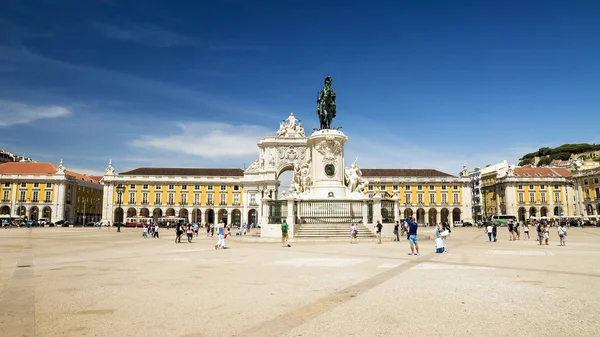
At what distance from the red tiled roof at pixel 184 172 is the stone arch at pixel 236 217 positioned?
8.08m

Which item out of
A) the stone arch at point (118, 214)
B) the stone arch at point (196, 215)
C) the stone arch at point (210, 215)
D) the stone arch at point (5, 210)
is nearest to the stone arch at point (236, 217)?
the stone arch at point (210, 215)

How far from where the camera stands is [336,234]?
2434 centimetres

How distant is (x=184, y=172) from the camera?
92.2 m

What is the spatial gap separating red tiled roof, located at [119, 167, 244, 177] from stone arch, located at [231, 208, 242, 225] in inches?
318

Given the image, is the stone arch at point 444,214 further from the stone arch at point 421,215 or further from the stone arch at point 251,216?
the stone arch at point 251,216

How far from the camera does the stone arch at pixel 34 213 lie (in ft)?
263

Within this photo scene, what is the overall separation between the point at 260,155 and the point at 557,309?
81.0 metres

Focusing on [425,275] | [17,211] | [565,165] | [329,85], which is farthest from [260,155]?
[425,275]

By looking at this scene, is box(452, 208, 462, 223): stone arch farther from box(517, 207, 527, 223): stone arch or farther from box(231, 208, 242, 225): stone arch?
box(231, 208, 242, 225): stone arch

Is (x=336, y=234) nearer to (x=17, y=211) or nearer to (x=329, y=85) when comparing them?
(x=329, y=85)

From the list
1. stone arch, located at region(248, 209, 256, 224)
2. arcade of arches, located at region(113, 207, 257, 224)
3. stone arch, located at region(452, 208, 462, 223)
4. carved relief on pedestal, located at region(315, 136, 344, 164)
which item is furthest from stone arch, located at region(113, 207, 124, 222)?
stone arch, located at region(452, 208, 462, 223)

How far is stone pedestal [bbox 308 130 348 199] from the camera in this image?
27953mm

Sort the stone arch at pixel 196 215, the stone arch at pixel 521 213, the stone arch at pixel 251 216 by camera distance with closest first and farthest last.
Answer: the stone arch at pixel 251 216 → the stone arch at pixel 521 213 → the stone arch at pixel 196 215

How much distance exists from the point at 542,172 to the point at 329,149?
3080 inches
